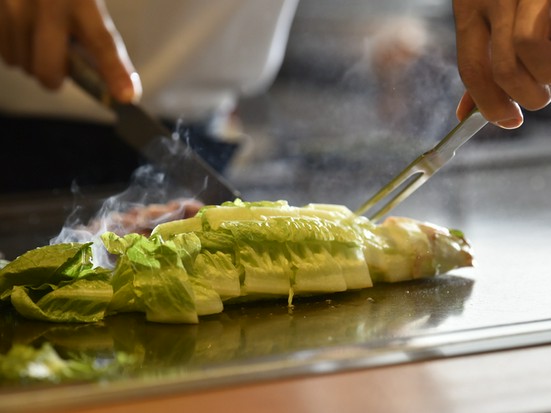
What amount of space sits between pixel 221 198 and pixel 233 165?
1.01 meters

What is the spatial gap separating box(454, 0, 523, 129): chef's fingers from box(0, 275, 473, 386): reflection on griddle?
307 mm

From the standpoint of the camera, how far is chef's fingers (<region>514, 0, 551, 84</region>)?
1.45m

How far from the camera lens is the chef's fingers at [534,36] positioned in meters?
1.45

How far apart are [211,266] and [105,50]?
2.55 ft

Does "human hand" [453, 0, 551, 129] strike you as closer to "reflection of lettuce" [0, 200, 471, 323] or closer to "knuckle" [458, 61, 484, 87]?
"knuckle" [458, 61, 484, 87]

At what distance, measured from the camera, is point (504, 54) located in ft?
4.90

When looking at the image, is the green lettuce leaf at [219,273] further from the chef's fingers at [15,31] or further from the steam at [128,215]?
the chef's fingers at [15,31]

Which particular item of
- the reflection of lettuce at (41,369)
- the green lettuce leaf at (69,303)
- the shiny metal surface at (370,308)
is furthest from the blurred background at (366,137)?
the reflection of lettuce at (41,369)

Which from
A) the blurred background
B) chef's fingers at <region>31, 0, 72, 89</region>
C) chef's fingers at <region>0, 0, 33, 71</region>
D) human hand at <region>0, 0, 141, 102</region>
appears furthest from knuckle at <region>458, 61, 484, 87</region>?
chef's fingers at <region>0, 0, 33, 71</region>

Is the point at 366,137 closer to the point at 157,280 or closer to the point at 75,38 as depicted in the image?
the point at 75,38

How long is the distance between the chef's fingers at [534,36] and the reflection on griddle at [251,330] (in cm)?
39

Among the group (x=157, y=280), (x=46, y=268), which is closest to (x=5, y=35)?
(x=46, y=268)

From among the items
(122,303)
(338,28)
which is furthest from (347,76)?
(122,303)

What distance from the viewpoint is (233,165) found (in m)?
2.99
